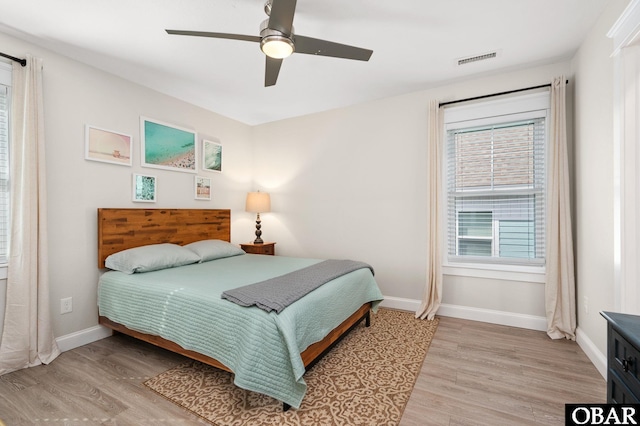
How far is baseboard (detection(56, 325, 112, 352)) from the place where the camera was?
2576 mm

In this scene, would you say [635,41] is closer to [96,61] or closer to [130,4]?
[130,4]

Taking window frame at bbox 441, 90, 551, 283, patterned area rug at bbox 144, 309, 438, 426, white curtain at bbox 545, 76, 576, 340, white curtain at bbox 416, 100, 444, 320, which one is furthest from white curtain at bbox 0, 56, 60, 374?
white curtain at bbox 545, 76, 576, 340

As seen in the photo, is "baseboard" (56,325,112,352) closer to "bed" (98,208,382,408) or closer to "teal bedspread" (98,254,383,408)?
"bed" (98,208,382,408)

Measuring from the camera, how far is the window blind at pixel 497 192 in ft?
9.87

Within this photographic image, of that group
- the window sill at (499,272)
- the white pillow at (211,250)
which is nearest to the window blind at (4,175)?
the white pillow at (211,250)

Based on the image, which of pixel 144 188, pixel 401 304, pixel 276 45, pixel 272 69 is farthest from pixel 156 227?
pixel 401 304

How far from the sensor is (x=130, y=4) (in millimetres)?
2006

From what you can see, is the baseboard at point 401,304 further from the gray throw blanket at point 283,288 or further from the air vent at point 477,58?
the air vent at point 477,58

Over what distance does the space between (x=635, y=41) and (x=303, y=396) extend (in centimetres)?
286

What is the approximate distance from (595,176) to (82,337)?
452 cm

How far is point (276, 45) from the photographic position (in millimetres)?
1832

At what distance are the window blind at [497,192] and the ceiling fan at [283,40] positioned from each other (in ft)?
6.32

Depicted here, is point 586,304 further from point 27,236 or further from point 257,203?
point 27,236

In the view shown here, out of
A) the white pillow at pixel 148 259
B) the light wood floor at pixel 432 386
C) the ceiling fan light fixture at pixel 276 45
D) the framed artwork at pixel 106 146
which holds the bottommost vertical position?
the light wood floor at pixel 432 386
